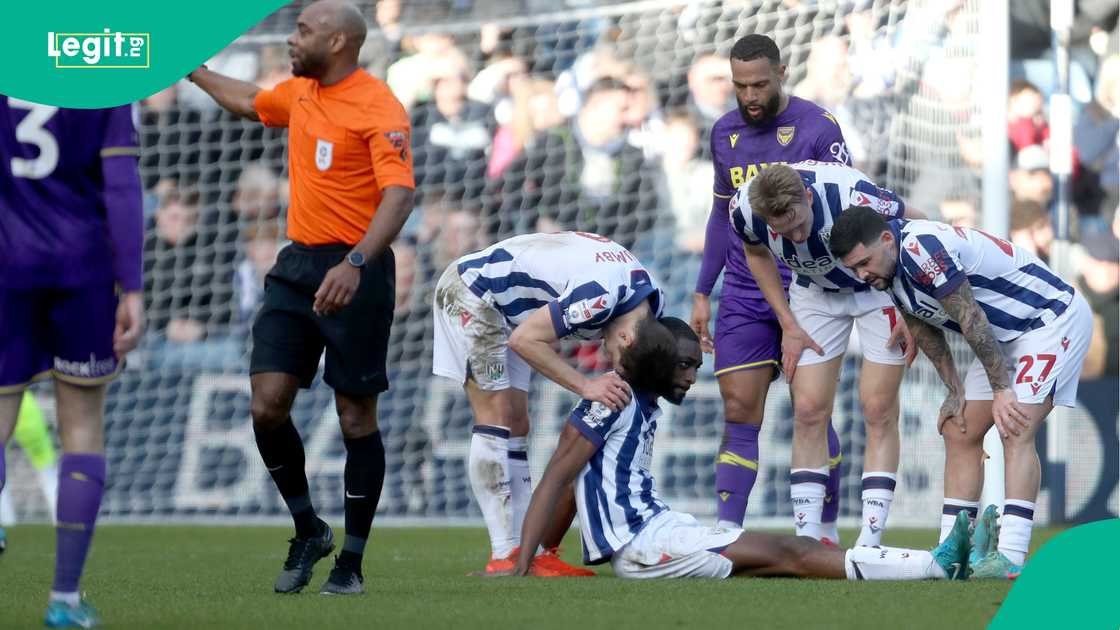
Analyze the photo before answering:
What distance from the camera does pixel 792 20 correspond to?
32.0ft

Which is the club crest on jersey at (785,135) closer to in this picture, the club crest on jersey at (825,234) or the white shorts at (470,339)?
the club crest on jersey at (825,234)

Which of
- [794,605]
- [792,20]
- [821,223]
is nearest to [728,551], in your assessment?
[794,605]

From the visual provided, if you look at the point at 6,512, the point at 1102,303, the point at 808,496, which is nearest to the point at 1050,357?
the point at 808,496

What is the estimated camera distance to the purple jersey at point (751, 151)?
6512mm

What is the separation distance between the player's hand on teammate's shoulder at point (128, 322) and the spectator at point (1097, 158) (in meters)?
8.09

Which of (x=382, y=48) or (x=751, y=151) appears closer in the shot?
(x=751, y=151)

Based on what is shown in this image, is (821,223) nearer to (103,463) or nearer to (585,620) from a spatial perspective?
(585,620)

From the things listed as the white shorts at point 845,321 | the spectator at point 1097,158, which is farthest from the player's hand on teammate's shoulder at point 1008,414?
the spectator at point 1097,158

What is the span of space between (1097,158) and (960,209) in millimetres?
2238

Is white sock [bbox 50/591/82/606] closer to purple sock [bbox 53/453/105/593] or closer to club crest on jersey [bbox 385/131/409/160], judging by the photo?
purple sock [bbox 53/453/105/593]

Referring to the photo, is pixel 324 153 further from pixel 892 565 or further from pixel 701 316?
pixel 892 565

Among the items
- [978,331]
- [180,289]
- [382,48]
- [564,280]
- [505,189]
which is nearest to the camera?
[978,331]

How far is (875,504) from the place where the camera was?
20.6ft

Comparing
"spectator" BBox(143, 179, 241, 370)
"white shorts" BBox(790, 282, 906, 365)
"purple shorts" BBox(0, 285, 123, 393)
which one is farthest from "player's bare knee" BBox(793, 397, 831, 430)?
"spectator" BBox(143, 179, 241, 370)
